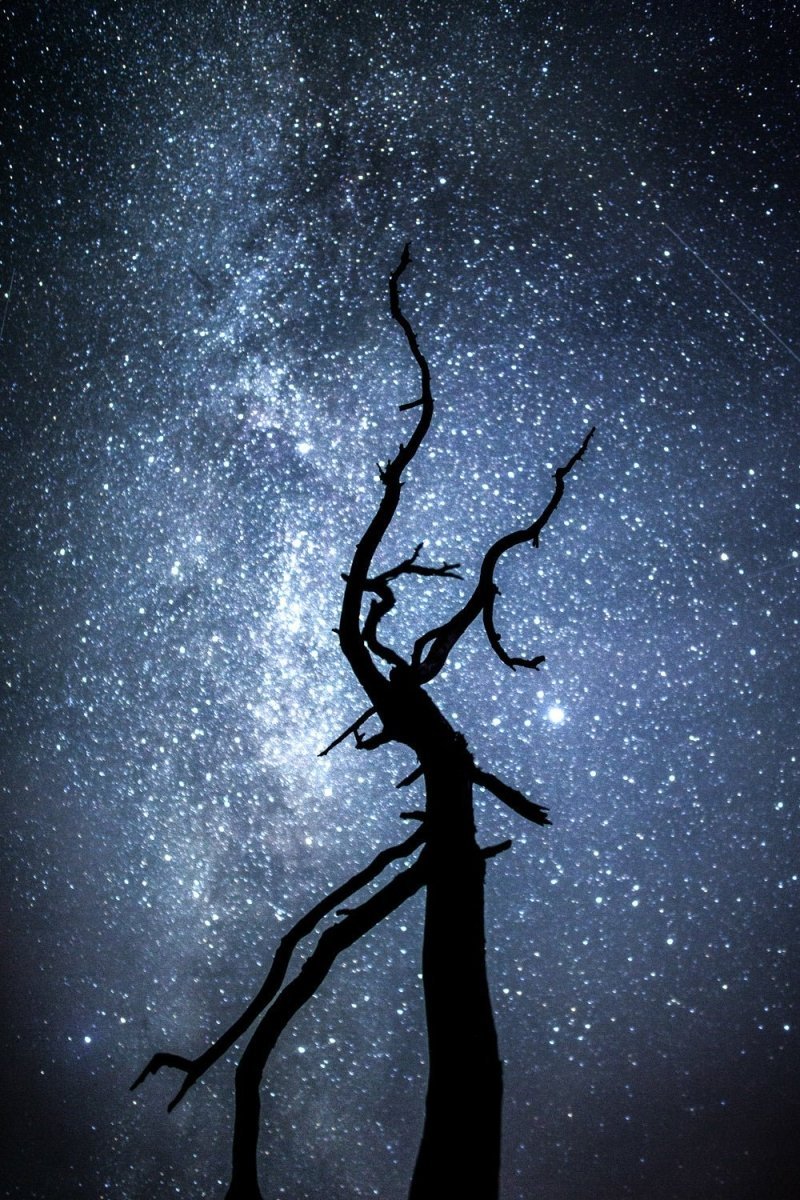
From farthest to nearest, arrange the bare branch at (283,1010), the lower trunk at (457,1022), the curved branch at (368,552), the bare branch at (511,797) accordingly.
Result: the curved branch at (368,552)
the bare branch at (511,797)
the bare branch at (283,1010)
the lower trunk at (457,1022)

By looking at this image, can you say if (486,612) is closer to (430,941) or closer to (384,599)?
(384,599)

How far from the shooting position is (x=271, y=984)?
6.08 ft

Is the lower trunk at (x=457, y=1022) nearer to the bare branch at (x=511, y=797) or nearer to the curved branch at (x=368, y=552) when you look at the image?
the bare branch at (x=511, y=797)

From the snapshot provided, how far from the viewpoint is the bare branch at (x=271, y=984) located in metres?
1.74

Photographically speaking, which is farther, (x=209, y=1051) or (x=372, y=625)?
(x=372, y=625)

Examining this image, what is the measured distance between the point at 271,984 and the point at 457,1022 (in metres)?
0.54

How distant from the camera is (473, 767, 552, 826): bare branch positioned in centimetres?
213

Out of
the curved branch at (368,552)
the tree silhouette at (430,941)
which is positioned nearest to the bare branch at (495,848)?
the tree silhouette at (430,941)

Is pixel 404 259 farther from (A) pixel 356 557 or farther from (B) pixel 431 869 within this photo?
(B) pixel 431 869

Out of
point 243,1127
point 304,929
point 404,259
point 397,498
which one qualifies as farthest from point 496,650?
point 243,1127

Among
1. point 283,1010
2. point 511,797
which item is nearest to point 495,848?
point 511,797

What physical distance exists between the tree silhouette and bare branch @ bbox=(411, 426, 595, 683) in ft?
0.06

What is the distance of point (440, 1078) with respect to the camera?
5.00 feet

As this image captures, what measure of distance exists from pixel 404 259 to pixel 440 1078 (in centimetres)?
258
